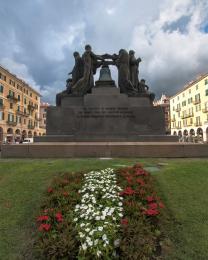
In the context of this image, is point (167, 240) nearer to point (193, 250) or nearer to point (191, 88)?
point (193, 250)

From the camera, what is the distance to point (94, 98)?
11711 mm

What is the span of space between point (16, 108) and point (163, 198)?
6400cm

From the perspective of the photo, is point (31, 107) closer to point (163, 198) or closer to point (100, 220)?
point (163, 198)


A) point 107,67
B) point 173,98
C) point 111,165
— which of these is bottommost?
point 111,165

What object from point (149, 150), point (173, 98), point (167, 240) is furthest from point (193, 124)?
point (167, 240)

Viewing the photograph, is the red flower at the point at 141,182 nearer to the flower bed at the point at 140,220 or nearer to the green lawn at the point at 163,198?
the flower bed at the point at 140,220

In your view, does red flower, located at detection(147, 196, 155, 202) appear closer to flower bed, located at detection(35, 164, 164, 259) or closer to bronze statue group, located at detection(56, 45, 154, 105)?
flower bed, located at detection(35, 164, 164, 259)

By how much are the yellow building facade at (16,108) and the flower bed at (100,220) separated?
177 feet

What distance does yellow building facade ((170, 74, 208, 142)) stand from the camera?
6156cm

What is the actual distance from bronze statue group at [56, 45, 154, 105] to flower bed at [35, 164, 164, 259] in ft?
28.3

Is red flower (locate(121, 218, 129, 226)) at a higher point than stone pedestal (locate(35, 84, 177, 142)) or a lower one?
lower

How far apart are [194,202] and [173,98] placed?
87119 mm

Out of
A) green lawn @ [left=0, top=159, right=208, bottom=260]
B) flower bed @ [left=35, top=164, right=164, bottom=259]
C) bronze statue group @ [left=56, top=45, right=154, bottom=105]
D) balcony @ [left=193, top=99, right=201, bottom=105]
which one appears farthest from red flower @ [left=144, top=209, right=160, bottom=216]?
balcony @ [left=193, top=99, right=201, bottom=105]

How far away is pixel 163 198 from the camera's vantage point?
4547 millimetres
